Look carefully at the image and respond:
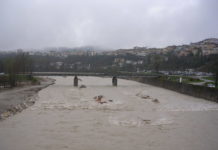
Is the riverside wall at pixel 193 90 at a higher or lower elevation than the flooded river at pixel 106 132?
higher

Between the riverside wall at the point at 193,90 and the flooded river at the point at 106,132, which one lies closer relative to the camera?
the flooded river at the point at 106,132

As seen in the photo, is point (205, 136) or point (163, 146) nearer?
point (163, 146)

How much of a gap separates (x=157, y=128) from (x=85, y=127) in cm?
453

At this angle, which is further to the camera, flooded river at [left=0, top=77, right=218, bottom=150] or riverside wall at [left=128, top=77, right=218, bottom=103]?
riverside wall at [left=128, top=77, right=218, bottom=103]

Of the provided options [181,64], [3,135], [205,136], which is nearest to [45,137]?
[3,135]

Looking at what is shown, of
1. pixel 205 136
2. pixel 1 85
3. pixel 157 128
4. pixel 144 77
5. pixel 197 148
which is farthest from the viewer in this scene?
pixel 144 77

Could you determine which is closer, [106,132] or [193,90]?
[106,132]

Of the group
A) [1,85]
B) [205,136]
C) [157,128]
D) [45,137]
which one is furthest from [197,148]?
[1,85]

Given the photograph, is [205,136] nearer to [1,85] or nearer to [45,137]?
[45,137]

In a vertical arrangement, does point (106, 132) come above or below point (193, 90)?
below

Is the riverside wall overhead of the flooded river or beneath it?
overhead

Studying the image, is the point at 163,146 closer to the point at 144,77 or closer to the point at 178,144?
the point at 178,144

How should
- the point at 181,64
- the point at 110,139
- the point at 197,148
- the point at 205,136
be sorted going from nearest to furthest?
the point at 197,148, the point at 110,139, the point at 205,136, the point at 181,64

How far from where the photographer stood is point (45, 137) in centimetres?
1247
